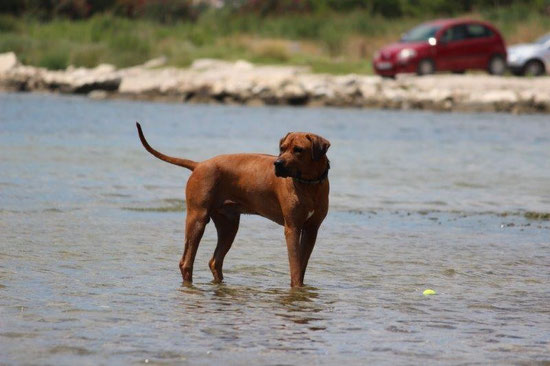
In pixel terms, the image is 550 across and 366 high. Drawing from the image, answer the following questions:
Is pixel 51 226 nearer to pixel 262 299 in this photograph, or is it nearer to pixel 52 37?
pixel 262 299

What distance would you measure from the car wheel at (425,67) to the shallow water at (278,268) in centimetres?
1419

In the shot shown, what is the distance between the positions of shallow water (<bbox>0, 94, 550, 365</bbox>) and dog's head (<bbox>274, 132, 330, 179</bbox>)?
885mm

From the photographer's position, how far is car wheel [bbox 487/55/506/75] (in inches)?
1467

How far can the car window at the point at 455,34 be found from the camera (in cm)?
3625

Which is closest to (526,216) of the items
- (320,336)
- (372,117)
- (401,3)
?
(320,336)

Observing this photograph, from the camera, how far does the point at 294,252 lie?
8.66m

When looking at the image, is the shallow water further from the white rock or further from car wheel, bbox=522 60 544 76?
the white rock

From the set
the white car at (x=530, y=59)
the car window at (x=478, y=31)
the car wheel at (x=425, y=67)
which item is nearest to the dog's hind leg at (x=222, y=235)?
the car wheel at (x=425, y=67)

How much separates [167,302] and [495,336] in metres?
2.16

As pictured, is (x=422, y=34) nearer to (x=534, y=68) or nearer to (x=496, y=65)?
(x=496, y=65)

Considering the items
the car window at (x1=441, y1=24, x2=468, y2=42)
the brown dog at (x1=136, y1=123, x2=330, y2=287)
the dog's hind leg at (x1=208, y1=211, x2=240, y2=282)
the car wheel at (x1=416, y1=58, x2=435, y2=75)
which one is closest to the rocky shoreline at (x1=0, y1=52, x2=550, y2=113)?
the car wheel at (x1=416, y1=58, x2=435, y2=75)

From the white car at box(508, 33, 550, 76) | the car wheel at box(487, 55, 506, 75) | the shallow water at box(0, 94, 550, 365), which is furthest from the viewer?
the white car at box(508, 33, 550, 76)

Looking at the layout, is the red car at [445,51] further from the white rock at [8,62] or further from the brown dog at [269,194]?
the brown dog at [269,194]

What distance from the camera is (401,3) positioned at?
59000 millimetres
